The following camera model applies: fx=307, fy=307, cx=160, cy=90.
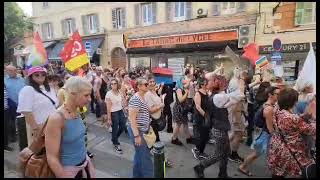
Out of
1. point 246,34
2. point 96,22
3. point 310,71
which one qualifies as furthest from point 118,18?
point 310,71

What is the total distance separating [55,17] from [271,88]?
72.6 ft

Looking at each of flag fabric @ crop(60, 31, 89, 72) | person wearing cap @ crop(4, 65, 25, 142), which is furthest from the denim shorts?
person wearing cap @ crop(4, 65, 25, 142)

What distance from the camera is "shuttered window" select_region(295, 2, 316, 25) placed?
41.2 ft

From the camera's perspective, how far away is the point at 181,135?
6.87 m

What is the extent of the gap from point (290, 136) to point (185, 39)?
14101 mm

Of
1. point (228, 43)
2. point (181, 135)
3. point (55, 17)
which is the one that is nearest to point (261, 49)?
point (228, 43)

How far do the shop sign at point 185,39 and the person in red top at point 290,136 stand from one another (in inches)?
479

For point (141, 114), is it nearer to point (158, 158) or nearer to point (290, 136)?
point (158, 158)

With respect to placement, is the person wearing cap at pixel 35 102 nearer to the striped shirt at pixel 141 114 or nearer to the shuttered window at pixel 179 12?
the striped shirt at pixel 141 114

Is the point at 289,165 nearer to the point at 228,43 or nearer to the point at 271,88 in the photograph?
the point at 271,88

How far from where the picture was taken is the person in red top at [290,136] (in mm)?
3299

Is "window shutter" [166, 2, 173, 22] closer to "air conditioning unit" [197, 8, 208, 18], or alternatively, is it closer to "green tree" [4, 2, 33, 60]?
"air conditioning unit" [197, 8, 208, 18]

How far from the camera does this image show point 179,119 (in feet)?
20.6

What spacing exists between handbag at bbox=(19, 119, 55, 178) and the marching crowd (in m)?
0.09
